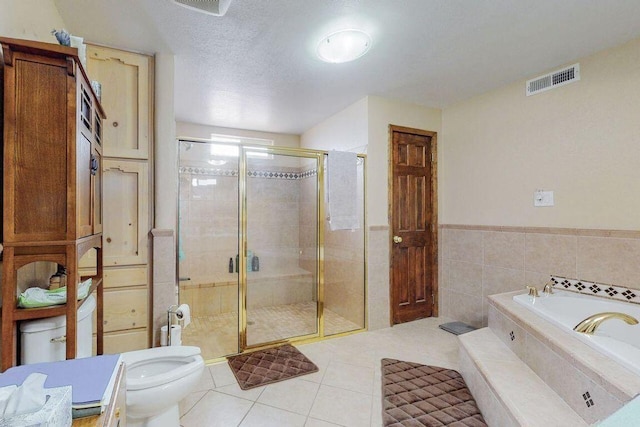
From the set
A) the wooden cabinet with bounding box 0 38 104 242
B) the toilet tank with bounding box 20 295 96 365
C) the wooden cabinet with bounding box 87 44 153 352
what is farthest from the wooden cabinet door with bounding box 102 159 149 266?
the wooden cabinet with bounding box 0 38 104 242

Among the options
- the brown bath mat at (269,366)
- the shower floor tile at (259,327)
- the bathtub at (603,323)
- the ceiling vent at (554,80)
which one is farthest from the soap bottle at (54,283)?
the ceiling vent at (554,80)

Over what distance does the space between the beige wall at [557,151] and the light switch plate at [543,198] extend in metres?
0.04

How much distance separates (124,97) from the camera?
224cm

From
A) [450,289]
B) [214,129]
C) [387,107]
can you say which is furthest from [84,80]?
[450,289]

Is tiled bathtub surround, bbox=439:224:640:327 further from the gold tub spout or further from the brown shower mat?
the brown shower mat

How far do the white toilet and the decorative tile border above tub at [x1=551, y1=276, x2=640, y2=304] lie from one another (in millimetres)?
2737

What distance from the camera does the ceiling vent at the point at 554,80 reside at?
240 cm

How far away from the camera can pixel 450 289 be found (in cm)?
344

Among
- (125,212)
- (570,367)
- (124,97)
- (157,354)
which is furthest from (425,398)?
(124,97)

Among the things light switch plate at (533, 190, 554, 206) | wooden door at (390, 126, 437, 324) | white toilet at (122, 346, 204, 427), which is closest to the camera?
white toilet at (122, 346, 204, 427)

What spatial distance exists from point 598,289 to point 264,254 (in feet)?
9.70

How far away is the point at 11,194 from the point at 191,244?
6.76 ft

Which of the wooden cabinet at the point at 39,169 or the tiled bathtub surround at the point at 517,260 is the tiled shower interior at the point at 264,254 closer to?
the tiled bathtub surround at the point at 517,260

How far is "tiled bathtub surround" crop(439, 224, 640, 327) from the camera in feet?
7.10
